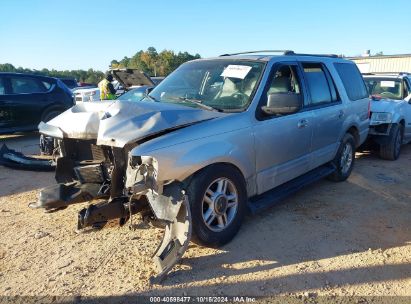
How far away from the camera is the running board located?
3926 millimetres

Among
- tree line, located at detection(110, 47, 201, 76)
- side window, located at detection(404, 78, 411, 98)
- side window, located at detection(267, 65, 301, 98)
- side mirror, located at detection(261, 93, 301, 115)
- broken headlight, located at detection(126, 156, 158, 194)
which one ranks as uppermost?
tree line, located at detection(110, 47, 201, 76)

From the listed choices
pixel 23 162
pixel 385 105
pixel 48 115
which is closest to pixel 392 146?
pixel 385 105

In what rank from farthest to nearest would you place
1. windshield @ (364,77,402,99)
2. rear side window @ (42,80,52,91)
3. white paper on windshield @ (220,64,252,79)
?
rear side window @ (42,80,52,91) → windshield @ (364,77,402,99) → white paper on windshield @ (220,64,252,79)

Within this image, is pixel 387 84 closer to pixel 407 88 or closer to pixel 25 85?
pixel 407 88

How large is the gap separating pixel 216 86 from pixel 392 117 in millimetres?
4840

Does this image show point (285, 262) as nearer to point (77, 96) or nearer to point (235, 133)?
point (235, 133)

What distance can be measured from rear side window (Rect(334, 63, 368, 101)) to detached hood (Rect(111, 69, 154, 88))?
408 cm

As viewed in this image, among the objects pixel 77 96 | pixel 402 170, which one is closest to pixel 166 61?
pixel 77 96

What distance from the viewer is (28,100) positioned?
32.3 feet

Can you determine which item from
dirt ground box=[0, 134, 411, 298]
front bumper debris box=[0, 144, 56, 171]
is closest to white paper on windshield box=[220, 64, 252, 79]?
dirt ground box=[0, 134, 411, 298]

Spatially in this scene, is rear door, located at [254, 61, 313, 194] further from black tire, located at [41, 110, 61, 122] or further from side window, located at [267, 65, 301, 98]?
black tire, located at [41, 110, 61, 122]

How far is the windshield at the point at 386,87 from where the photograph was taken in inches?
321

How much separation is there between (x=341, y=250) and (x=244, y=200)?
107 centimetres

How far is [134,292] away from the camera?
2.93 metres
